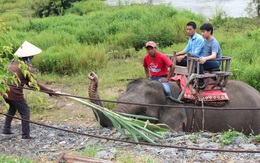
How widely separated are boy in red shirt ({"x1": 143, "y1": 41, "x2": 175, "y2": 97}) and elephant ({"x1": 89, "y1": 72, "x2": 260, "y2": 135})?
0.30ft

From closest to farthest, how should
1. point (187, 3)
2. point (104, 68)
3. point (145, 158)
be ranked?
1. point (145, 158)
2. point (104, 68)
3. point (187, 3)

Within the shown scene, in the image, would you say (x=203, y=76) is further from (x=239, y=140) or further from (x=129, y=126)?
(x=129, y=126)

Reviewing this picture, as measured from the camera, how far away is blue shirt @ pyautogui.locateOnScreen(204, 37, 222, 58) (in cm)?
662

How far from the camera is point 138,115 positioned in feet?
20.5

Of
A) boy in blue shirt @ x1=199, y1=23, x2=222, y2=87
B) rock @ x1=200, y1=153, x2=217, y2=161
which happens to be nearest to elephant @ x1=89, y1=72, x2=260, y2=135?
boy in blue shirt @ x1=199, y1=23, x2=222, y2=87

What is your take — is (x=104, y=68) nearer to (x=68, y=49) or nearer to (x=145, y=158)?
(x=68, y=49)

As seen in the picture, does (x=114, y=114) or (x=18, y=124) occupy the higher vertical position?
(x=114, y=114)

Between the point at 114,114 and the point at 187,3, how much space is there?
1942 cm

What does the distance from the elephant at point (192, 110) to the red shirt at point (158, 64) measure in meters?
0.16

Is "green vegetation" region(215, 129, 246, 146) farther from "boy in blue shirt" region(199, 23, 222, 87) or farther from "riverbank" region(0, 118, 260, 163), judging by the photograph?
"boy in blue shirt" region(199, 23, 222, 87)


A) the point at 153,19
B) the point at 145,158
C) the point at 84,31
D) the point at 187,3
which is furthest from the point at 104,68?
the point at 187,3

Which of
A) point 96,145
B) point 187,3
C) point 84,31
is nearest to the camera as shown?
point 96,145

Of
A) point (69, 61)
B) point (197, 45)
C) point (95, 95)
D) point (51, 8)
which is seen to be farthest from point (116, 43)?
point (51, 8)

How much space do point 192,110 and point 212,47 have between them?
1046mm
